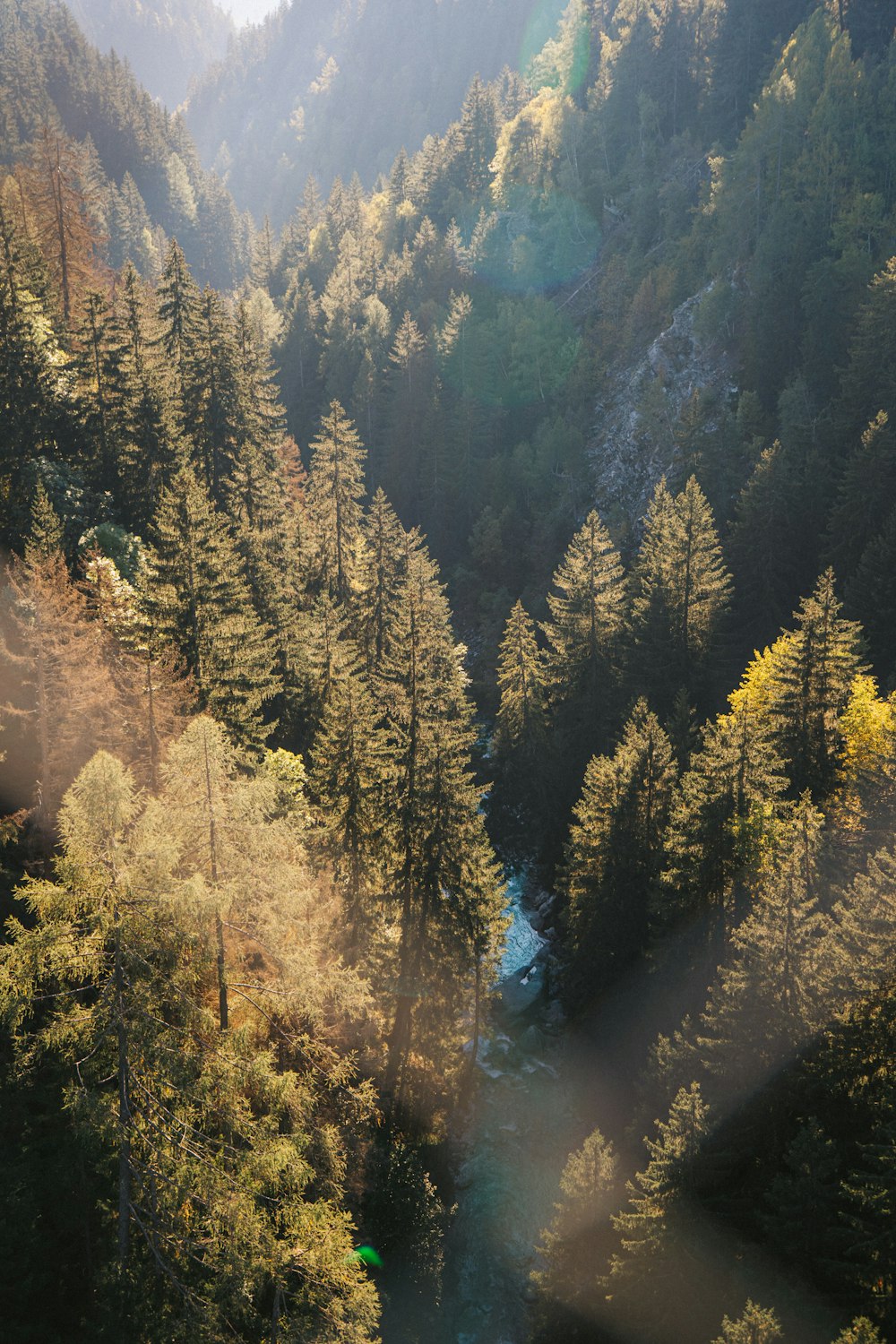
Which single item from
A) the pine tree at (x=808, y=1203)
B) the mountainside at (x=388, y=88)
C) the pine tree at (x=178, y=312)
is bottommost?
the pine tree at (x=808, y=1203)

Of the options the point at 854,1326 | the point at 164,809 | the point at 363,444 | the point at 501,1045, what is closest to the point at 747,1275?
the point at 854,1326

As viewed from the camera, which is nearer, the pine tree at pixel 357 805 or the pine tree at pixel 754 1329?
the pine tree at pixel 754 1329

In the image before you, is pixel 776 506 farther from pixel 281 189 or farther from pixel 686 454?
pixel 281 189

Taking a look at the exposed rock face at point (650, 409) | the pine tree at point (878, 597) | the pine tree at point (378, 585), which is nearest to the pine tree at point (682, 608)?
the pine tree at point (878, 597)

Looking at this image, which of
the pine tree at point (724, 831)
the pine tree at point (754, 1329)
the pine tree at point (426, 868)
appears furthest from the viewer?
the pine tree at point (426, 868)

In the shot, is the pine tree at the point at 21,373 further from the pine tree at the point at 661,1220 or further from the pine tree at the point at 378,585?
the pine tree at the point at 661,1220

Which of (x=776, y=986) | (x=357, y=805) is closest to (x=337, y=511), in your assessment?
(x=357, y=805)

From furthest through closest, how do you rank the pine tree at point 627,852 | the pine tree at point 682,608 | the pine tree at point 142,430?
the pine tree at point 682,608 < the pine tree at point 142,430 < the pine tree at point 627,852

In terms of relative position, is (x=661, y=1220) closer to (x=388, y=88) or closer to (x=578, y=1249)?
(x=578, y=1249)
